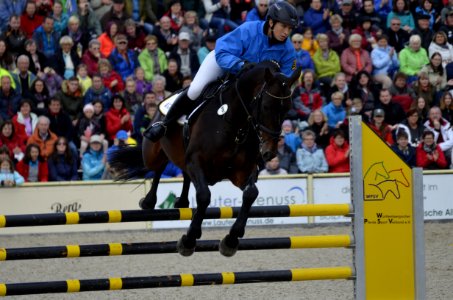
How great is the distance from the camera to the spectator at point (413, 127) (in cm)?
1565

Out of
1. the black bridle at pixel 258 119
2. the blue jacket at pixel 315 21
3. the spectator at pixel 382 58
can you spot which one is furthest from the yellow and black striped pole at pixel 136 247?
the blue jacket at pixel 315 21

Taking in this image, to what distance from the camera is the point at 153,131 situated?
8469mm

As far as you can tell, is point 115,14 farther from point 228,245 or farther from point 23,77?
point 228,245

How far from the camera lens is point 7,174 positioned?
543 inches

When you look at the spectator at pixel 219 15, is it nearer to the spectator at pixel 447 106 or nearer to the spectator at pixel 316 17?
A: the spectator at pixel 316 17

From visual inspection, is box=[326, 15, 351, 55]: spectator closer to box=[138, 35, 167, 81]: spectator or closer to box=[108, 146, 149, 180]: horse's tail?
box=[138, 35, 167, 81]: spectator

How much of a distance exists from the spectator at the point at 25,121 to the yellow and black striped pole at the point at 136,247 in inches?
290

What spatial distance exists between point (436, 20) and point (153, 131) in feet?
36.6

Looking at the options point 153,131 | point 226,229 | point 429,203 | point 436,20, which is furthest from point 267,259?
point 436,20

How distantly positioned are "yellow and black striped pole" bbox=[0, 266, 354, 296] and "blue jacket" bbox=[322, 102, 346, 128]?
26.0ft

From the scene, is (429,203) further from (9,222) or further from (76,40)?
(9,222)

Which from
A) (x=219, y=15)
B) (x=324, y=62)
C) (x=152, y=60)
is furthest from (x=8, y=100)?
(x=324, y=62)

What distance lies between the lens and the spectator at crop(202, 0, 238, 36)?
17234 mm

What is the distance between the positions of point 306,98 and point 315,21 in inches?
77.9
